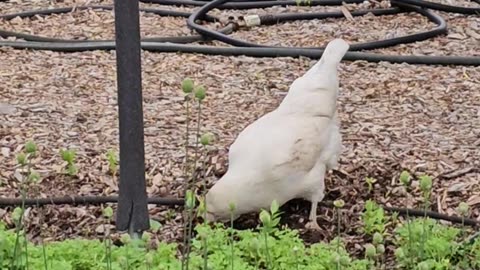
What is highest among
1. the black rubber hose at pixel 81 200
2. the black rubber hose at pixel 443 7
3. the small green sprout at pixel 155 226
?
the black rubber hose at pixel 443 7

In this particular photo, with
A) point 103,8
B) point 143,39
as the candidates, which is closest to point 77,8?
point 103,8

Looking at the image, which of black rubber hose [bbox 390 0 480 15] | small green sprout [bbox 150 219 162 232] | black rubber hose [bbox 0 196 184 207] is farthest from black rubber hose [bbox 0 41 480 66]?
small green sprout [bbox 150 219 162 232]

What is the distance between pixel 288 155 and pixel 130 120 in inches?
20.1

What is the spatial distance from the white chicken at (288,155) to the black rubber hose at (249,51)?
5.57ft

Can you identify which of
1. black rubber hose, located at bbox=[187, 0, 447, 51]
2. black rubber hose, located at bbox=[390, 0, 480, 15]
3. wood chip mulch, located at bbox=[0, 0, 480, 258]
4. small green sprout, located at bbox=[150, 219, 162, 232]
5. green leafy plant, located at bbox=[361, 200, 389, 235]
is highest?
black rubber hose, located at bbox=[390, 0, 480, 15]

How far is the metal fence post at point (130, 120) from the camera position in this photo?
298 centimetres

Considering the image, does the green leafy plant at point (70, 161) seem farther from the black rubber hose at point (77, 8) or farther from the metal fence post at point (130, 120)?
the black rubber hose at point (77, 8)

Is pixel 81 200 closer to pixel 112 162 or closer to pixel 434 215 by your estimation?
pixel 112 162

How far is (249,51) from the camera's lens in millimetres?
5098

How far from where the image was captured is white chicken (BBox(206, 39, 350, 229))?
3139 millimetres

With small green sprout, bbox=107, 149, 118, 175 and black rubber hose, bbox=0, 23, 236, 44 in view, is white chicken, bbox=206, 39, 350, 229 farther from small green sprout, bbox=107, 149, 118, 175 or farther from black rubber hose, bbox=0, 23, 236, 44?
black rubber hose, bbox=0, 23, 236, 44

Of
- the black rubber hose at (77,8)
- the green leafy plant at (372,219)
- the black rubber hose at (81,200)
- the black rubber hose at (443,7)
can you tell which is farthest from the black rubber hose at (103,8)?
the green leafy plant at (372,219)

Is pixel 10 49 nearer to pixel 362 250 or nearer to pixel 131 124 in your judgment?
pixel 131 124

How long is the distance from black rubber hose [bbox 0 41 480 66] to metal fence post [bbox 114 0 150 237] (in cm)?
208
